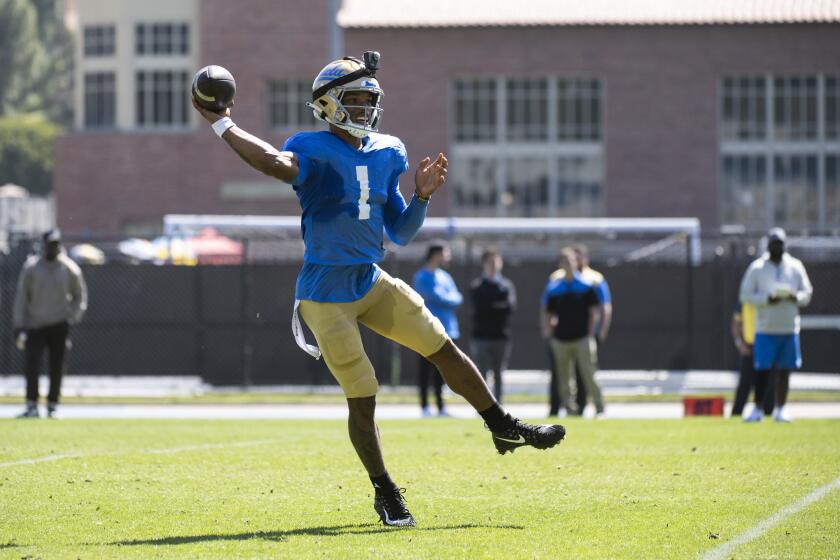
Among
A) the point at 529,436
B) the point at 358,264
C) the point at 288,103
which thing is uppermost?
the point at 288,103

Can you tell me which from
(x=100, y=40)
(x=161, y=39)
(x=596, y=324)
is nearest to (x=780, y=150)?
(x=161, y=39)

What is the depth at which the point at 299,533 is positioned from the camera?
691 cm

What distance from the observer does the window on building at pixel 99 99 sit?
191 ft

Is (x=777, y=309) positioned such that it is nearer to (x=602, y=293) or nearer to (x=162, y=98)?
(x=602, y=293)

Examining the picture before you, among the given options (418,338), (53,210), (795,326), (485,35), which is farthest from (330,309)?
(53,210)

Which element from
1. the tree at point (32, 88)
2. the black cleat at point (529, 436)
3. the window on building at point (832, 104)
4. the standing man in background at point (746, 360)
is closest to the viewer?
the black cleat at point (529, 436)

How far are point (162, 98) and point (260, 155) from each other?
52280 mm

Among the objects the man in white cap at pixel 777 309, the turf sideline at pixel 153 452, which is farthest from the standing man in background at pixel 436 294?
the turf sideline at pixel 153 452

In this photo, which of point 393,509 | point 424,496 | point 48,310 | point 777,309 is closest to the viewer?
point 393,509

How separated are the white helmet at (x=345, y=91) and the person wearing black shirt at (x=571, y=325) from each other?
941 cm

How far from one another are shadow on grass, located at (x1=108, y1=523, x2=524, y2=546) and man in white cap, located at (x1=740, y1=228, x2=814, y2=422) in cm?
832

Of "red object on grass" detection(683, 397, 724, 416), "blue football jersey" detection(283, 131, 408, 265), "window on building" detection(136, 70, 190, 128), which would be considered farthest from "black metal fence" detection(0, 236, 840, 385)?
"window on building" detection(136, 70, 190, 128)

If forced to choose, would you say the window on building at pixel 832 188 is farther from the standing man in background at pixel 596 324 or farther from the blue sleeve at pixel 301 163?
the blue sleeve at pixel 301 163

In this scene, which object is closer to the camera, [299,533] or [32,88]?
[299,533]
